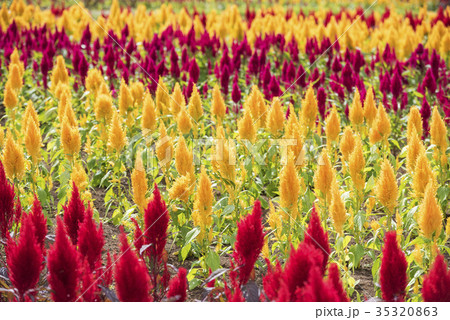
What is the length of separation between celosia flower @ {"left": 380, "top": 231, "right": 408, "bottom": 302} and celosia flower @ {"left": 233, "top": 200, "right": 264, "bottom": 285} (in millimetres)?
439

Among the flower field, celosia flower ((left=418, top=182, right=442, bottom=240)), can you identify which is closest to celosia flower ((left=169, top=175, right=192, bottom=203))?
the flower field

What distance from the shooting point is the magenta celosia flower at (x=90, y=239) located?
2.15 m

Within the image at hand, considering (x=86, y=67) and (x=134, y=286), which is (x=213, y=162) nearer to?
(x=134, y=286)

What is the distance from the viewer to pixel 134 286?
5.96 ft

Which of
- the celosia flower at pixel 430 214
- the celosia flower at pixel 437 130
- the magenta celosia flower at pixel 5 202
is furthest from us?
→ the celosia flower at pixel 437 130

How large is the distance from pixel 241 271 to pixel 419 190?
1.15m

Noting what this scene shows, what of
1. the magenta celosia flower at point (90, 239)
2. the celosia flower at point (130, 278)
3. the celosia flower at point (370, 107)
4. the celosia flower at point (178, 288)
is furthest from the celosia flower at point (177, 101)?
the celosia flower at point (130, 278)

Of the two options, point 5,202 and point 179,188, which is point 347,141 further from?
point 5,202

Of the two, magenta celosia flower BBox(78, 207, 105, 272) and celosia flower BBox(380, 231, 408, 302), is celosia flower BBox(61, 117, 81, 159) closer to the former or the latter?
magenta celosia flower BBox(78, 207, 105, 272)

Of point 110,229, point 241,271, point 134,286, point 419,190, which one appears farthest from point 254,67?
point 134,286

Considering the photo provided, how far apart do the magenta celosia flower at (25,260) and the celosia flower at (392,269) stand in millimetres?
1155

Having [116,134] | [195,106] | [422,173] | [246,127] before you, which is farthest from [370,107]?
[116,134]

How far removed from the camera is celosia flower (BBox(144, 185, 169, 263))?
2227 millimetres

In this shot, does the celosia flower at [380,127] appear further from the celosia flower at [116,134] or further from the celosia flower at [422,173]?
the celosia flower at [116,134]
